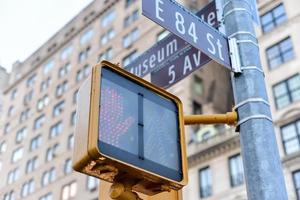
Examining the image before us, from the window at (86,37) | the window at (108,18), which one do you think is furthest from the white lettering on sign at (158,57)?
the window at (86,37)

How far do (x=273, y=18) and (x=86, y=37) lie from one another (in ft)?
93.4

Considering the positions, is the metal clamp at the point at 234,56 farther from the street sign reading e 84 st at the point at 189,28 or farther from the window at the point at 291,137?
the window at the point at 291,137

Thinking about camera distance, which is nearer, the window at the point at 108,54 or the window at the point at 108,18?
the window at the point at 108,54

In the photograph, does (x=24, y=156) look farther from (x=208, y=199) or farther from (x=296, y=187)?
(x=296, y=187)

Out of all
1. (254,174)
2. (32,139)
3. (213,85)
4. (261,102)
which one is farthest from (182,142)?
(32,139)

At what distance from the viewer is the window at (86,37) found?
56969 mm

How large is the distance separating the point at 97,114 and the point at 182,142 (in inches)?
33.6

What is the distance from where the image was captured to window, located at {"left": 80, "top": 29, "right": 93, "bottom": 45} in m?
57.0

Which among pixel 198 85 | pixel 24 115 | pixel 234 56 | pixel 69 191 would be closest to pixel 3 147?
pixel 24 115

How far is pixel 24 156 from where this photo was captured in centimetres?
5588

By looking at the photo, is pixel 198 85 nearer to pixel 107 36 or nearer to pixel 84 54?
pixel 107 36

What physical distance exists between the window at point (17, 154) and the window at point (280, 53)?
34738 millimetres

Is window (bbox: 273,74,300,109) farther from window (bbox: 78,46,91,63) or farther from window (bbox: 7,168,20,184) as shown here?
window (bbox: 7,168,20,184)

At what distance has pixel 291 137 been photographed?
29.3 meters
